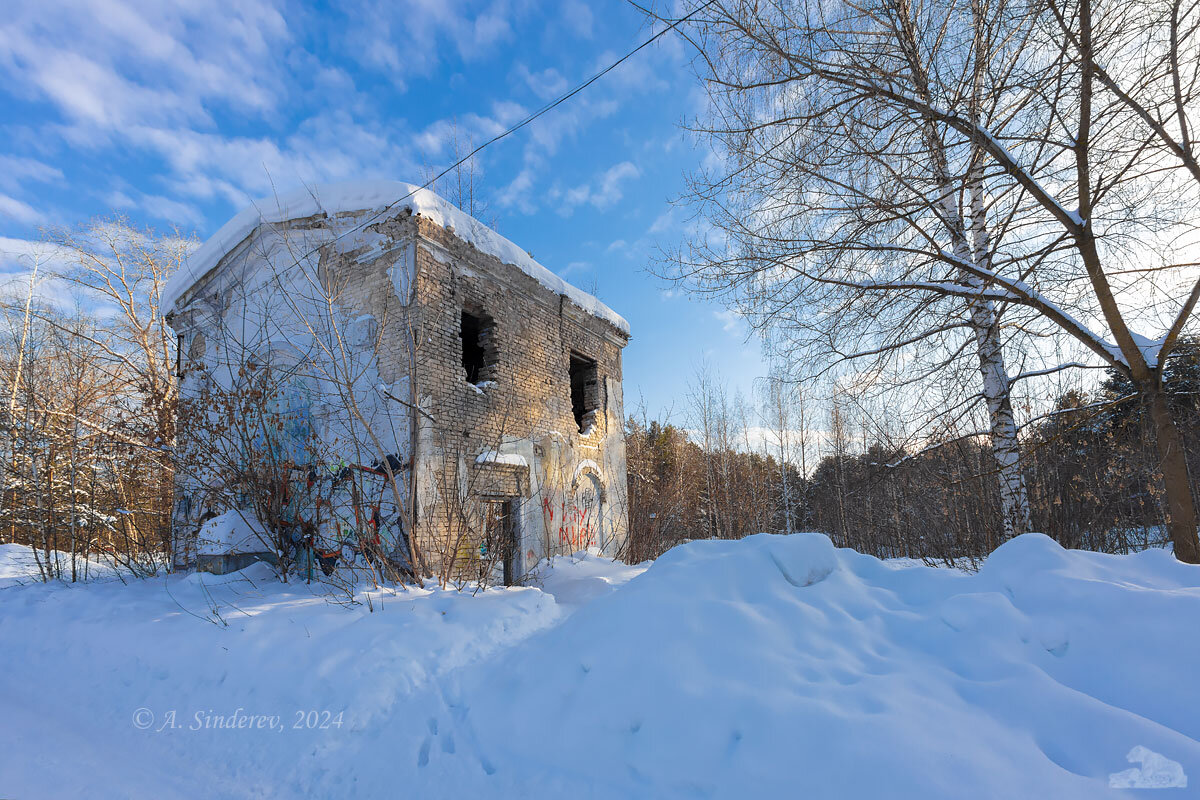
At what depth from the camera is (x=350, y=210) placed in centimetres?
806

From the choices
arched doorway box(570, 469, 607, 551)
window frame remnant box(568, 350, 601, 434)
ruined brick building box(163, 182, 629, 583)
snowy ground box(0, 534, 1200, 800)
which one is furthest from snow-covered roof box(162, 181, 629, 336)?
snowy ground box(0, 534, 1200, 800)

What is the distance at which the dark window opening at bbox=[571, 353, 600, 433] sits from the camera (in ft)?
38.4

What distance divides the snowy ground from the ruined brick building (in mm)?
1896

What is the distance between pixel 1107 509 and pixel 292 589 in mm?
9709

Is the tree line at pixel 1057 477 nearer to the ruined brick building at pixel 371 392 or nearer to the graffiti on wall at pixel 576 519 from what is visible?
the graffiti on wall at pixel 576 519

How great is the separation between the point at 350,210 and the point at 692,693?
7.95 meters

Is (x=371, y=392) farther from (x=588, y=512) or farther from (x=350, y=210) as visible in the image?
(x=588, y=512)

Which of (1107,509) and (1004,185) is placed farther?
(1107,509)

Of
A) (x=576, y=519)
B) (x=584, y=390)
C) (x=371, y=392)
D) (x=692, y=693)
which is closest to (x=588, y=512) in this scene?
(x=576, y=519)

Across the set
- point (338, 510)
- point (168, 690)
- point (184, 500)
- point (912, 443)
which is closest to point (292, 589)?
point (338, 510)

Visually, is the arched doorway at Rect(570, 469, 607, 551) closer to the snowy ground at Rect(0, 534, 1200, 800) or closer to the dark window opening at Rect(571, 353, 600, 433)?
the dark window opening at Rect(571, 353, 600, 433)

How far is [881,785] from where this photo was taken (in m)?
1.94

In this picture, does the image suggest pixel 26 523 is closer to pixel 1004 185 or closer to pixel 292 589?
pixel 292 589

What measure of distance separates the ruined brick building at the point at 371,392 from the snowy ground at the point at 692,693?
6.22 feet
